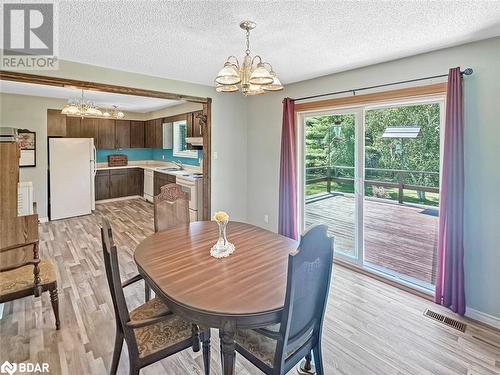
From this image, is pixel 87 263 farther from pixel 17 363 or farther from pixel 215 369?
pixel 215 369

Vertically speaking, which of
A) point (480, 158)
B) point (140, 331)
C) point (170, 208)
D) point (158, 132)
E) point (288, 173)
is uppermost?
point (158, 132)

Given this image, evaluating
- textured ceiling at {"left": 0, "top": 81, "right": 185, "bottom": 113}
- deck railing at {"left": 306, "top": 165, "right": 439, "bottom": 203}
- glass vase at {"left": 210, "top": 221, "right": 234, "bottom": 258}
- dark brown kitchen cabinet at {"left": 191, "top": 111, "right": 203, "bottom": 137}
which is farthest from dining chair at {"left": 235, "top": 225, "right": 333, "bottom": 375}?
dark brown kitchen cabinet at {"left": 191, "top": 111, "right": 203, "bottom": 137}

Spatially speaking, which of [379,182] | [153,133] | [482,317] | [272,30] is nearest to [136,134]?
[153,133]

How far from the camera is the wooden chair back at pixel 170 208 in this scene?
108 inches

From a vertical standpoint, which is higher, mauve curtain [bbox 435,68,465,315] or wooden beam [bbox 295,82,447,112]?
wooden beam [bbox 295,82,447,112]

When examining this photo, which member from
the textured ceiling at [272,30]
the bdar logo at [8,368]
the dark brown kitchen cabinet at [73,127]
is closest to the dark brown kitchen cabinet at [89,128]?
the dark brown kitchen cabinet at [73,127]

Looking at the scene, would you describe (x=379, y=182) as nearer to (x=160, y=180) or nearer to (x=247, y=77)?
(x=247, y=77)

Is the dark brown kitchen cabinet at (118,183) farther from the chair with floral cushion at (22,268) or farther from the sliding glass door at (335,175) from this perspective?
the sliding glass door at (335,175)

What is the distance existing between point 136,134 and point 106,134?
0.82 meters

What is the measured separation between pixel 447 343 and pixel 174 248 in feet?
7.37

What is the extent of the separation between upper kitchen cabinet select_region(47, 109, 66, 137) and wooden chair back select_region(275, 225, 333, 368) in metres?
6.12

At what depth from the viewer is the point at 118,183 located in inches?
291

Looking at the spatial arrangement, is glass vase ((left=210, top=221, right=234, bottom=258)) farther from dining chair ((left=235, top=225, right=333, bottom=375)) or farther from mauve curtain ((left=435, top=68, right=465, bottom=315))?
mauve curtain ((left=435, top=68, right=465, bottom=315))

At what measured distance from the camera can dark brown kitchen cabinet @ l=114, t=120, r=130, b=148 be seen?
7.30 meters
